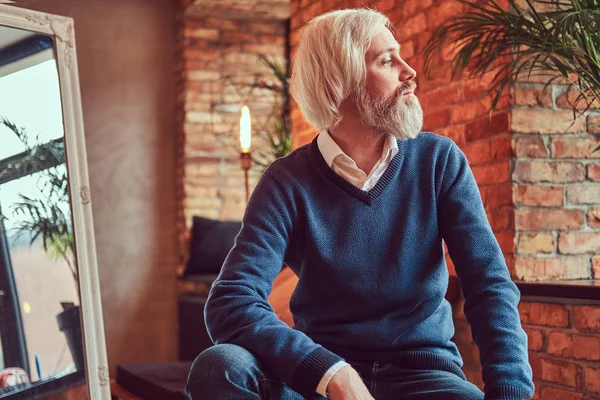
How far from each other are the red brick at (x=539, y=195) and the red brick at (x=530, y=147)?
105mm

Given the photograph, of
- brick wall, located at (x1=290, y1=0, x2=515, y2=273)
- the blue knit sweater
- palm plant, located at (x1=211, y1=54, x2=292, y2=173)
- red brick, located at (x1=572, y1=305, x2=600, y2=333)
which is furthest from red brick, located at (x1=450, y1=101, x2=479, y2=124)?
palm plant, located at (x1=211, y1=54, x2=292, y2=173)

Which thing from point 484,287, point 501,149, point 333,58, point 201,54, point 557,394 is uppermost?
point 201,54

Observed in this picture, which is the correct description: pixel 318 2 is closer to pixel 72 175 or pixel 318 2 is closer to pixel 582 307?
pixel 72 175

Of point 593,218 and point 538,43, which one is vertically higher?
point 538,43

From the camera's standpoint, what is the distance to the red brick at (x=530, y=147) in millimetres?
2594

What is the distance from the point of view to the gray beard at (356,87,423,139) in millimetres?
1838

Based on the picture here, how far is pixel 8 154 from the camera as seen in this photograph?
261cm

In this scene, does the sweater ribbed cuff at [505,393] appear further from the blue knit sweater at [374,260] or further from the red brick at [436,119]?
the red brick at [436,119]

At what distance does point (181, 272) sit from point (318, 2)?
2440mm

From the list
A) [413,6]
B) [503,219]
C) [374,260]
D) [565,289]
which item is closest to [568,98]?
[503,219]

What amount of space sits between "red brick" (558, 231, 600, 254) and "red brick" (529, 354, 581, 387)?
1.22 feet

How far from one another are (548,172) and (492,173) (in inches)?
7.0

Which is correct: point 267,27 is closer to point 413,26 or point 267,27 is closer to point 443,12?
point 413,26

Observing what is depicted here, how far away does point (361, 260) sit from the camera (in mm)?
1772
